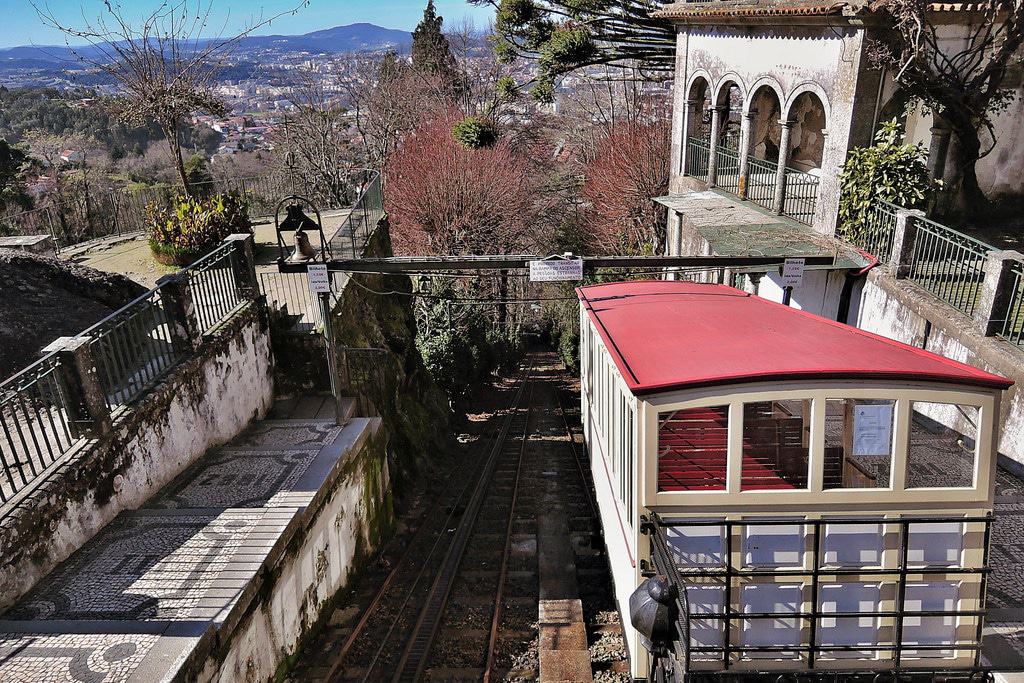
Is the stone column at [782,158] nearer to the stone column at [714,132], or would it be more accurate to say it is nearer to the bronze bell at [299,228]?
the stone column at [714,132]

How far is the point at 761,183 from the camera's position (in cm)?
1664

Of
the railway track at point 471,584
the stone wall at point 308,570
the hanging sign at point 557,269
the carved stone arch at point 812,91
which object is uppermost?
the carved stone arch at point 812,91

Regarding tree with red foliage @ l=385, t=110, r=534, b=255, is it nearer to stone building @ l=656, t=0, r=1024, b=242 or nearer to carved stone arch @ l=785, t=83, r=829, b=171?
stone building @ l=656, t=0, r=1024, b=242

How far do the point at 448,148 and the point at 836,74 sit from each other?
1854cm

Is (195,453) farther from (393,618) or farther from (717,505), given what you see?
(717,505)

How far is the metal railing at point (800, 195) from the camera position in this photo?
563 inches

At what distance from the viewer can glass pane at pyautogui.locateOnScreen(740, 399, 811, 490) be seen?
567 cm

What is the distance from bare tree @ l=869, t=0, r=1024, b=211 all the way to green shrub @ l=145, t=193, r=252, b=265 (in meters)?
12.0

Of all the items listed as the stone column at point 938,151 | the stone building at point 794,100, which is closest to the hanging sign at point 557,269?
the stone building at point 794,100

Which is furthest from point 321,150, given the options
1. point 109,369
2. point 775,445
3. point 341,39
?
point 341,39

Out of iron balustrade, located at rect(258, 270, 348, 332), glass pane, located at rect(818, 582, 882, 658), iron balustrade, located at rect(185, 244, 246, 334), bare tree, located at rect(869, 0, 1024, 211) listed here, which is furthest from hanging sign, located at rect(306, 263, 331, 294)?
bare tree, located at rect(869, 0, 1024, 211)

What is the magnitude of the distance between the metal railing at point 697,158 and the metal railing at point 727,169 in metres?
0.67

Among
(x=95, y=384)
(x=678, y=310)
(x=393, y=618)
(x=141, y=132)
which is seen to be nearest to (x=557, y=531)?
(x=393, y=618)

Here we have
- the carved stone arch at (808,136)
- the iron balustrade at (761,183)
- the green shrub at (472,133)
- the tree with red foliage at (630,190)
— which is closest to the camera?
the iron balustrade at (761,183)
